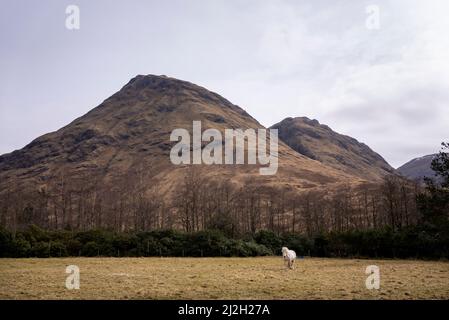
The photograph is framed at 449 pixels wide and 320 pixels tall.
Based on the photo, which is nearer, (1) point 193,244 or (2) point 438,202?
(2) point 438,202

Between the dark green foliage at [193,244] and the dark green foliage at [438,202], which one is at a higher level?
the dark green foliage at [438,202]

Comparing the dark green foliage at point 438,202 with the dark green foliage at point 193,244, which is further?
Answer: the dark green foliage at point 193,244

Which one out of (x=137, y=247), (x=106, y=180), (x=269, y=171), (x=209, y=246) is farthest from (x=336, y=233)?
(x=106, y=180)

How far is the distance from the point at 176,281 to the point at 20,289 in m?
8.23

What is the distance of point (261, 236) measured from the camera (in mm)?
62750

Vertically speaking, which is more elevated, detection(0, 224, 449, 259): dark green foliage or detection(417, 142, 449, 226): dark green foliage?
detection(417, 142, 449, 226): dark green foliage

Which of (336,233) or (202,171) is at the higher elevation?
(202,171)

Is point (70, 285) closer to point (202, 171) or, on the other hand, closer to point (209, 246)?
point (209, 246)

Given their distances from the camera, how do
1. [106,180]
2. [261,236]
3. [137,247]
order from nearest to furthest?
[137,247]
[261,236]
[106,180]

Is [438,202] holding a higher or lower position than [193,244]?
higher

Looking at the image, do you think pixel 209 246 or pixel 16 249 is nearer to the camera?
pixel 16 249

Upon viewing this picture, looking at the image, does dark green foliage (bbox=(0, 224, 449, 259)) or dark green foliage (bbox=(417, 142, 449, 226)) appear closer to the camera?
dark green foliage (bbox=(417, 142, 449, 226))

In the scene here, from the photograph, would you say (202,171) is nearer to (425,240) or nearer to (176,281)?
(425,240)
